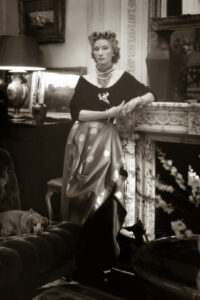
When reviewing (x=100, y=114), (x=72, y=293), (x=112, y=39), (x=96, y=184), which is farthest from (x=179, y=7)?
(x=72, y=293)

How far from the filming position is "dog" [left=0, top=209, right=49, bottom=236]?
2.91 m

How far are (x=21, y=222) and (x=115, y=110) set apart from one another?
946 mm

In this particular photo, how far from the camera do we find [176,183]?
9.07ft

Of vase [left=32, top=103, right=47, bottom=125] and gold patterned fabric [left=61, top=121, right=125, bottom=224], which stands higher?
vase [left=32, top=103, right=47, bottom=125]

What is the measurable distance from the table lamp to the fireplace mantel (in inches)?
32.9

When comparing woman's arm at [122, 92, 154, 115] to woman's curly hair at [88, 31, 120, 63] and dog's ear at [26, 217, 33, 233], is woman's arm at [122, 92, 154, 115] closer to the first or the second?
woman's curly hair at [88, 31, 120, 63]

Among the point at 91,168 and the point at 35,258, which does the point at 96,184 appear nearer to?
the point at 91,168

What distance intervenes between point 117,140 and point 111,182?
0.27 metres

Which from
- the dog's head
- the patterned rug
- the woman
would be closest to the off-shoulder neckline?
the woman

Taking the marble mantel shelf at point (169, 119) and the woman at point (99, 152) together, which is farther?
the woman at point (99, 152)

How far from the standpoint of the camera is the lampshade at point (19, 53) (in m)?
3.25

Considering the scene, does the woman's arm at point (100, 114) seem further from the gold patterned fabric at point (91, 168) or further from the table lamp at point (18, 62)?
the table lamp at point (18, 62)

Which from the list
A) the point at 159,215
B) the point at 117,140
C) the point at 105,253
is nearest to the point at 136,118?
the point at 117,140

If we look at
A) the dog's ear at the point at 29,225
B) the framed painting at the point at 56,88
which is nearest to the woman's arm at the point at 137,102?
the framed painting at the point at 56,88
